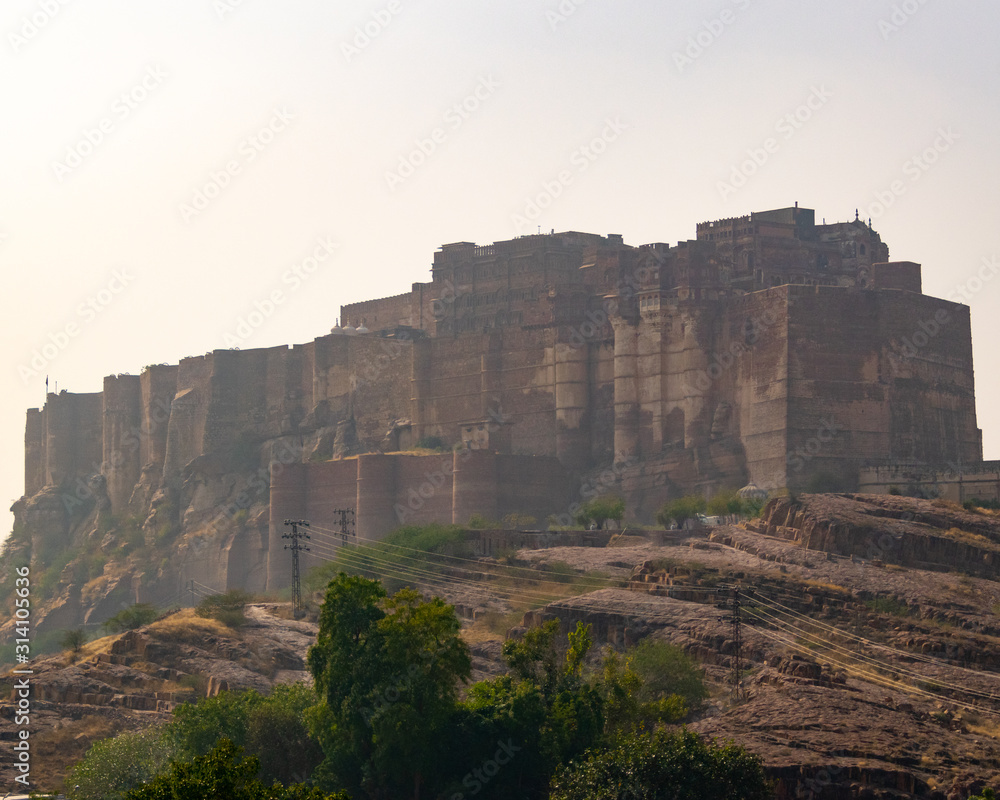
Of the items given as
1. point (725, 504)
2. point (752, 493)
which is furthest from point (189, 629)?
point (752, 493)

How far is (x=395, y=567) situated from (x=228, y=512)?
2071cm

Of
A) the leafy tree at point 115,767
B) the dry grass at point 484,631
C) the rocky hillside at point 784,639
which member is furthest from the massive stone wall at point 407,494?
the leafy tree at point 115,767

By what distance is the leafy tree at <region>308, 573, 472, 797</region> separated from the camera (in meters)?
45.8

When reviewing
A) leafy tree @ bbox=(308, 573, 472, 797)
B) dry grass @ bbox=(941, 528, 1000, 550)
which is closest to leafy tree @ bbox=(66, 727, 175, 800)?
leafy tree @ bbox=(308, 573, 472, 797)

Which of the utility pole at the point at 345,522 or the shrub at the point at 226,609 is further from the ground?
the utility pole at the point at 345,522

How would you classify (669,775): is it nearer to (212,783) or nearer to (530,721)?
(530,721)

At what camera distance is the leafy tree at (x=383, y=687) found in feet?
150

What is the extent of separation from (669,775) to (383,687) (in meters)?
9.00

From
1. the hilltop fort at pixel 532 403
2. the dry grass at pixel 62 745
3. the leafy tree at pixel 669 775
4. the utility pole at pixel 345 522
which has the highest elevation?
the hilltop fort at pixel 532 403

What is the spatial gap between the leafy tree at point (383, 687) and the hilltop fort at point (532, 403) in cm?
2712

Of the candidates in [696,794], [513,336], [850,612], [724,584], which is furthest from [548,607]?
[513,336]

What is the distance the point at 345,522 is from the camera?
74312mm

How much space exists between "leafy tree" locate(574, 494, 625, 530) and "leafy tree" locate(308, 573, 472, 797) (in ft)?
83.4

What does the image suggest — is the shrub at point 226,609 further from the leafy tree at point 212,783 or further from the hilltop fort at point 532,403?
the leafy tree at point 212,783
